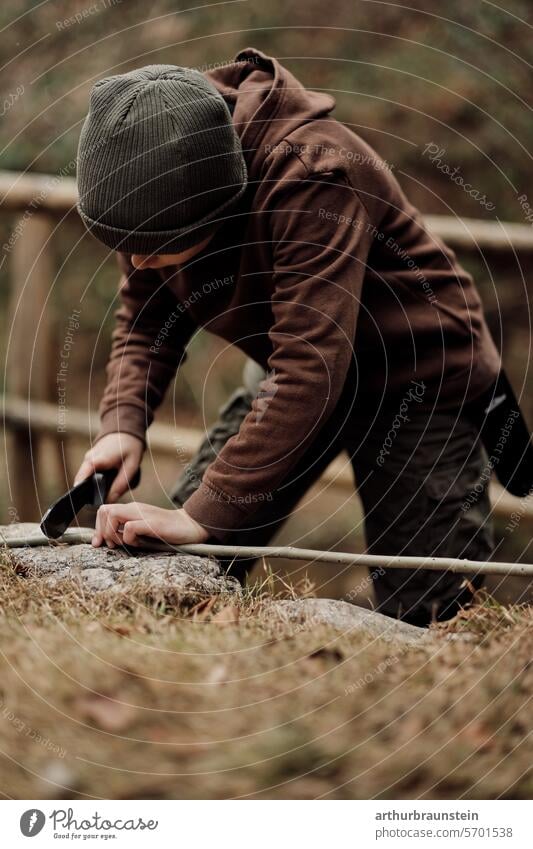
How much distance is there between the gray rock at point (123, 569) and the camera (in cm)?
149

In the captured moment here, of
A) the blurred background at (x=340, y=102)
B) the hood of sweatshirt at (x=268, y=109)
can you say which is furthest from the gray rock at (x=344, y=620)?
the blurred background at (x=340, y=102)

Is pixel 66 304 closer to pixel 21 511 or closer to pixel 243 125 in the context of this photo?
pixel 21 511

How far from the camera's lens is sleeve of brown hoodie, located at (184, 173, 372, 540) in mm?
1474

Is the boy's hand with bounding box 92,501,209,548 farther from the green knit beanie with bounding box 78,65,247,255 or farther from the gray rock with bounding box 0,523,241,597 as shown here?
the green knit beanie with bounding box 78,65,247,255

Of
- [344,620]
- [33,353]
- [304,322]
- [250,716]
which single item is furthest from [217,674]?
[33,353]

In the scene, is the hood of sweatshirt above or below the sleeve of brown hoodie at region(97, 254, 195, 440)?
above

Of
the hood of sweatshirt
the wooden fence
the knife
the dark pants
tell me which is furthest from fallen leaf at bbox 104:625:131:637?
the wooden fence

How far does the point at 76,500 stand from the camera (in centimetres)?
172

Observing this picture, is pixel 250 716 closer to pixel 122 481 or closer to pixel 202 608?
pixel 202 608

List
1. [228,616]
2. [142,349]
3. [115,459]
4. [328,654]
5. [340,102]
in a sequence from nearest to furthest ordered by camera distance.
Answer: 1. [328,654]
2. [228,616]
3. [115,459]
4. [142,349]
5. [340,102]

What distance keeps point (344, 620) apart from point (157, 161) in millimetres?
802

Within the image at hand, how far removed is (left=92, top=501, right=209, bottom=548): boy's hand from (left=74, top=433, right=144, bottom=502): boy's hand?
9.2 inches

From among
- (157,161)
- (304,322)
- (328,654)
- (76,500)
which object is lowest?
(76,500)

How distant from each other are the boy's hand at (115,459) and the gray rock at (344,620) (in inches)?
18.8
